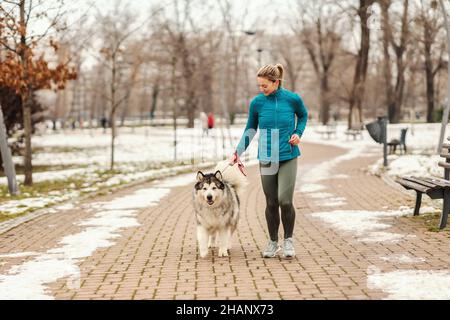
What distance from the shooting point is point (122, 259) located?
7.92 meters

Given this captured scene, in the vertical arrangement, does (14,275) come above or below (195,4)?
below

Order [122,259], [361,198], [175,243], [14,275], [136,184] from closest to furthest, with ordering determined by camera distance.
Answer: [14,275]
[122,259]
[175,243]
[361,198]
[136,184]

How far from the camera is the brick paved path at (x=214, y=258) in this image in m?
6.20

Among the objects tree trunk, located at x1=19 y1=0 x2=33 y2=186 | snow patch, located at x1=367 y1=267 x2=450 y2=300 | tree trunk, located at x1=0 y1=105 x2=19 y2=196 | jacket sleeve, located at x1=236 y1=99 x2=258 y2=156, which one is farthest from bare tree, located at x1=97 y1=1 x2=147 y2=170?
snow patch, located at x1=367 y1=267 x2=450 y2=300

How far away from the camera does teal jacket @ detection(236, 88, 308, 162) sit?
7293 millimetres

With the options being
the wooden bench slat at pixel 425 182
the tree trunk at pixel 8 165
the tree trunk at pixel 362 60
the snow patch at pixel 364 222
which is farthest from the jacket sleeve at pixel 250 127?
the tree trunk at pixel 362 60

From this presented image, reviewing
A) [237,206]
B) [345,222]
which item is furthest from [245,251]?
[345,222]

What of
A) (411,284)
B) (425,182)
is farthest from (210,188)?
(425,182)

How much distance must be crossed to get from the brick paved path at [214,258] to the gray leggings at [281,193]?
0.44 metres

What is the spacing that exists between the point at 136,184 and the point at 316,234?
9.42 m

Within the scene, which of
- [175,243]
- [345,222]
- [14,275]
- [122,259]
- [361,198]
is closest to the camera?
[14,275]

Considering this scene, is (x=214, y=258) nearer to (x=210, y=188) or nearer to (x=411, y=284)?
(x=210, y=188)

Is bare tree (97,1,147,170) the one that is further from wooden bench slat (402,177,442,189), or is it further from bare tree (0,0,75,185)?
wooden bench slat (402,177,442,189)
